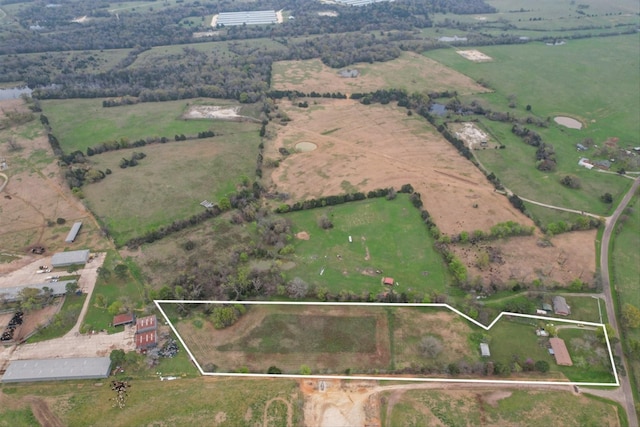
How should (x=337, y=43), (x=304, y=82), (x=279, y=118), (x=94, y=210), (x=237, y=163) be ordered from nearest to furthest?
(x=94, y=210) → (x=237, y=163) → (x=279, y=118) → (x=304, y=82) → (x=337, y=43)

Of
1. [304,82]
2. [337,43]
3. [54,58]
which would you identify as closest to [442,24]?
[337,43]

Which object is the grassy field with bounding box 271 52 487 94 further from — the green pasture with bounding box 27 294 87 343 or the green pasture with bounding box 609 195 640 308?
the green pasture with bounding box 27 294 87 343

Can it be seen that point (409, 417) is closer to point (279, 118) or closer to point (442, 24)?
point (279, 118)

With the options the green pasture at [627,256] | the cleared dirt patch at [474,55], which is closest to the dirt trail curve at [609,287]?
the green pasture at [627,256]

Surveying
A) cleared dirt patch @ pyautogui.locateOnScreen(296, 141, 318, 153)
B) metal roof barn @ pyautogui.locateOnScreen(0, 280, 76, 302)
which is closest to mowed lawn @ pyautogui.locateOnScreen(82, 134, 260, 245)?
cleared dirt patch @ pyautogui.locateOnScreen(296, 141, 318, 153)

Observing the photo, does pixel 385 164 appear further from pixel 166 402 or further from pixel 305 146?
pixel 166 402

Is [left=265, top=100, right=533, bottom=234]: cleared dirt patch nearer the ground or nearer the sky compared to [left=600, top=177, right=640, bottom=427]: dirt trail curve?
nearer the sky

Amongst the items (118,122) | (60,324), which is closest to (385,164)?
(60,324)
